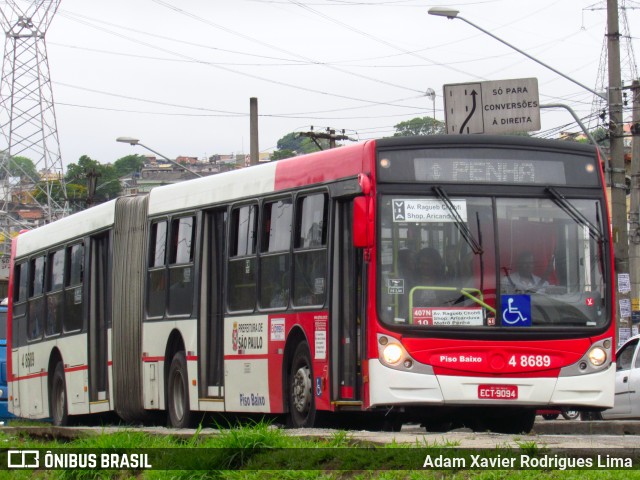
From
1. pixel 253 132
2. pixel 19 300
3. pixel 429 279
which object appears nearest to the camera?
pixel 429 279

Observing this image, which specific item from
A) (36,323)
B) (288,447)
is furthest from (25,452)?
(36,323)

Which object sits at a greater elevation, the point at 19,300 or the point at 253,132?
the point at 253,132

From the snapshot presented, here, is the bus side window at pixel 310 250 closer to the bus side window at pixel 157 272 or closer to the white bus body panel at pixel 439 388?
the white bus body panel at pixel 439 388

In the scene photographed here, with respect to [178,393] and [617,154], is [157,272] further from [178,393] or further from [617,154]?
[617,154]

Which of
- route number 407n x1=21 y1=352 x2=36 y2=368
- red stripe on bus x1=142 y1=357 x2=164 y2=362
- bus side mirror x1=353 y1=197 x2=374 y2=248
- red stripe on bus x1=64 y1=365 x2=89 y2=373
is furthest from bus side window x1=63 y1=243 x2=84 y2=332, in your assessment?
bus side mirror x1=353 y1=197 x2=374 y2=248

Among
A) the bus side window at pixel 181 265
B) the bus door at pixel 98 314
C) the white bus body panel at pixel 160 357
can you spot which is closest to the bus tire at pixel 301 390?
the white bus body panel at pixel 160 357

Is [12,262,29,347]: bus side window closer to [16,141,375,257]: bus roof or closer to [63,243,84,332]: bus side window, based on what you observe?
[16,141,375,257]: bus roof

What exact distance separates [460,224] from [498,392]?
1572 millimetres

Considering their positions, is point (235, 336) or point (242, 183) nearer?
point (235, 336)

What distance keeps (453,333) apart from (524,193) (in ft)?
5.15

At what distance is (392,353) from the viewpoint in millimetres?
12188

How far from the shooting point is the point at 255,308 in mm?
14836

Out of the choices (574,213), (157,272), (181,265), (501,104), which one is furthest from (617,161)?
(574,213)

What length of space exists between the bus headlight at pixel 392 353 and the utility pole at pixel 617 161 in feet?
49.6
